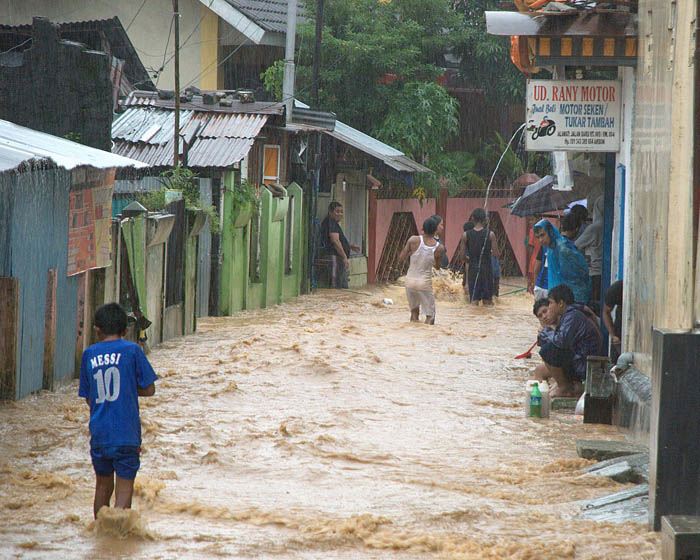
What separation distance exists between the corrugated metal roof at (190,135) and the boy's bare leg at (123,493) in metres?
10.9

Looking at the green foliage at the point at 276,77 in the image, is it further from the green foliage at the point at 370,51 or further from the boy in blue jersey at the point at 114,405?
the boy in blue jersey at the point at 114,405

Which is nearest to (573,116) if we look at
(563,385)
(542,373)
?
(542,373)

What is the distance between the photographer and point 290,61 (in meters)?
20.1

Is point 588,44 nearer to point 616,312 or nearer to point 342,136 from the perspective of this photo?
point 616,312

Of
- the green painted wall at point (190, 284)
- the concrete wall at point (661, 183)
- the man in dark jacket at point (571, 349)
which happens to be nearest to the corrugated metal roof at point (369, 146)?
the green painted wall at point (190, 284)

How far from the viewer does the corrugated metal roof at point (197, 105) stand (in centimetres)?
1823

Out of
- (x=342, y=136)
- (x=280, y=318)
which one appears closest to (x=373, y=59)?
(x=342, y=136)

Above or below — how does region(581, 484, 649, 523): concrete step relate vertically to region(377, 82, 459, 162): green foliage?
below

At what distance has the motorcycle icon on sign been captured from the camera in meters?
10.9

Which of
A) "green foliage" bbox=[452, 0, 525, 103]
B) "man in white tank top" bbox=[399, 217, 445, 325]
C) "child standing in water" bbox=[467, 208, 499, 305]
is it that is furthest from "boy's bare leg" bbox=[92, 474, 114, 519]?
"green foliage" bbox=[452, 0, 525, 103]

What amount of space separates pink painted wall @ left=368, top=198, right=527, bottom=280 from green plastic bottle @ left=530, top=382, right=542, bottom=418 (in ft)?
49.1

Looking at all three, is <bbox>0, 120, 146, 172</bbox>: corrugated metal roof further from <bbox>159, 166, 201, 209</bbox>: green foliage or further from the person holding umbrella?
the person holding umbrella

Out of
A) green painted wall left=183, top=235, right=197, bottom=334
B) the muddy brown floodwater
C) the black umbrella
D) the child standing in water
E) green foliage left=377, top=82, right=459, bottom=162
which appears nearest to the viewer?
the muddy brown floodwater

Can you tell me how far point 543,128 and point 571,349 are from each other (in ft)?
7.98
